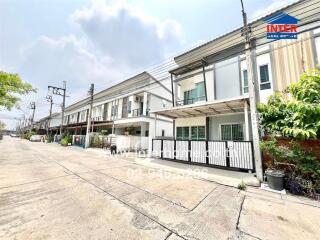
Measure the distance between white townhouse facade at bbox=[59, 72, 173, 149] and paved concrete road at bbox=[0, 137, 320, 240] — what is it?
29.4ft

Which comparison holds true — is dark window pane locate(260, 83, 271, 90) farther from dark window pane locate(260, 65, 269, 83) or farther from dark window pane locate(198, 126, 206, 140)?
dark window pane locate(198, 126, 206, 140)

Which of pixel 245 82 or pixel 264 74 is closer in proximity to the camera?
pixel 264 74

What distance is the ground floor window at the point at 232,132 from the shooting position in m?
9.46

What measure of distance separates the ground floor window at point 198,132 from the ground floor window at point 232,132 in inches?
52.3

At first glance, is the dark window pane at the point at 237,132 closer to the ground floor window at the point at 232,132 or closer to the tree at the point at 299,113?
the ground floor window at the point at 232,132

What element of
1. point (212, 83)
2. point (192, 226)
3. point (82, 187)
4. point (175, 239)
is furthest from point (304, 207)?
point (212, 83)

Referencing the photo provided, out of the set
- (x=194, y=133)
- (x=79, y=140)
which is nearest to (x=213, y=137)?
(x=194, y=133)

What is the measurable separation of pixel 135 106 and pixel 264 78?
13631 mm

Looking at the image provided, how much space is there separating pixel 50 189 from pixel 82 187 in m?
0.92

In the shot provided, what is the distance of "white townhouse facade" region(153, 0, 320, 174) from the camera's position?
299 inches

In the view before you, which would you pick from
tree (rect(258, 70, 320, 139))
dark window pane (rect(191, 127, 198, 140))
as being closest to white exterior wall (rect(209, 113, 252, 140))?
dark window pane (rect(191, 127, 198, 140))

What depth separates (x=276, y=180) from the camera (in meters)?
5.06

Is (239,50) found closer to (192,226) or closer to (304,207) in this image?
(304,207)

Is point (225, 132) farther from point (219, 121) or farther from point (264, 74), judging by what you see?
point (264, 74)
